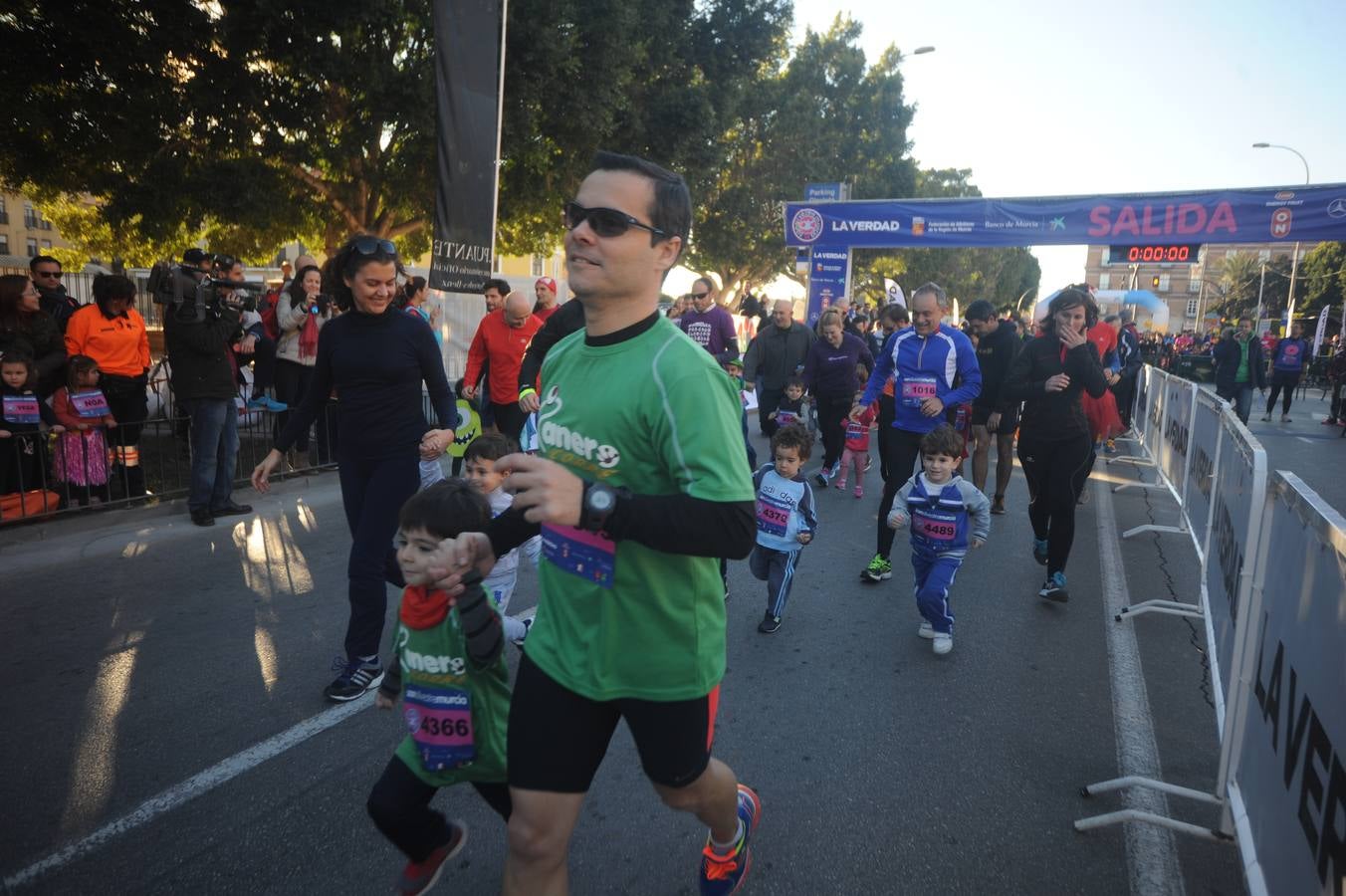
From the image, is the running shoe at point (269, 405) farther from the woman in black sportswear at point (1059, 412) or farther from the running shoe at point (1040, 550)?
the running shoe at point (1040, 550)

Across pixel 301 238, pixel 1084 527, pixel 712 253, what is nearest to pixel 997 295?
pixel 712 253

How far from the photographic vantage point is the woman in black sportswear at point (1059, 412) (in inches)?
219

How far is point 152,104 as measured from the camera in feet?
40.2

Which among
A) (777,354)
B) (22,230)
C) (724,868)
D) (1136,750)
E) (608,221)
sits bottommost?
(1136,750)

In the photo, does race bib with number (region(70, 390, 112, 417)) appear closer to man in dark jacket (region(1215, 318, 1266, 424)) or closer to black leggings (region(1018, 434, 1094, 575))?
black leggings (region(1018, 434, 1094, 575))

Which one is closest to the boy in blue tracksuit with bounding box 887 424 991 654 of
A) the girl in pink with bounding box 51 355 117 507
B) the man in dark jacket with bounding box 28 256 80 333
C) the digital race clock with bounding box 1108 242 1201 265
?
the girl in pink with bounding box 51 355 117 507

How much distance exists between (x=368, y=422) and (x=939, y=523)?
311 centimetres

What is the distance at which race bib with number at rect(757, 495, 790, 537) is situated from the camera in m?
5.03

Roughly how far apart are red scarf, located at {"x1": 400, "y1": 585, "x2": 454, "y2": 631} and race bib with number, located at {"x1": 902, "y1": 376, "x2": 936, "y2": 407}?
14.5 ft

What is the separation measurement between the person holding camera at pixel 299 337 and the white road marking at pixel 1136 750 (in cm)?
749

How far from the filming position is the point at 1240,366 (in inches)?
640

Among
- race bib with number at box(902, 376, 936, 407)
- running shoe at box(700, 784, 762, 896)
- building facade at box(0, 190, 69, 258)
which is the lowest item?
running shoe at box(700, 784, 762, 896)

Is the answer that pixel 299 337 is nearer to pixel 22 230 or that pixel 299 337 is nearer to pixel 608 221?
pixel 608 221

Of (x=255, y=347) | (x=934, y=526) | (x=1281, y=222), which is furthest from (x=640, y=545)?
(x=1281, y=222)
